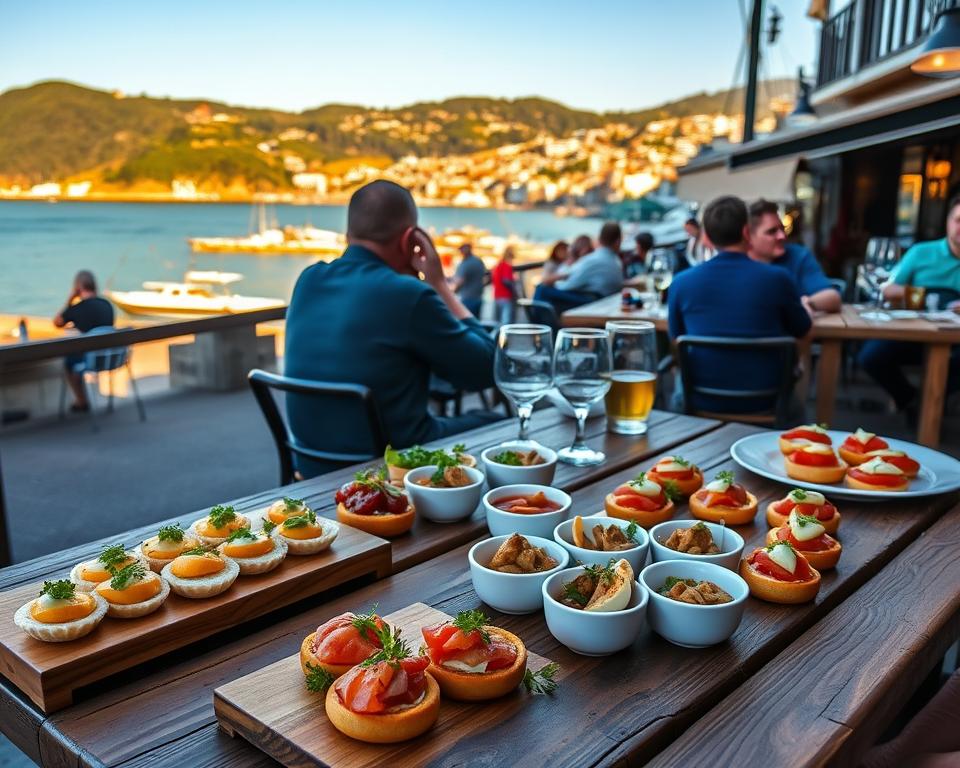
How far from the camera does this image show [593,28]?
121 ft

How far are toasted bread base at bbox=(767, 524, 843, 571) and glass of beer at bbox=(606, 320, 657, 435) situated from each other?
0.67 m

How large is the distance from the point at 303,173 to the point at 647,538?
3687cm

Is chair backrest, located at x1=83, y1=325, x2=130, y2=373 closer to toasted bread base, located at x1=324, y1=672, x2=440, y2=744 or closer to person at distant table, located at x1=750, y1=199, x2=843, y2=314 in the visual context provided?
person at distant table, located at x1=750, y1=199, x2=843, y2=314

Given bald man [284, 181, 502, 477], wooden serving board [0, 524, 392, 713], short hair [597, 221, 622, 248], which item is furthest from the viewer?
short hair [597, 221, 622, 248]

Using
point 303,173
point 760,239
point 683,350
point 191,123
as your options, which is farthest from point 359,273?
point 191,123

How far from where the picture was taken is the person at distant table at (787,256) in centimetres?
416

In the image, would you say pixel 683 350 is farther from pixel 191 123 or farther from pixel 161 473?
pixel 191 123

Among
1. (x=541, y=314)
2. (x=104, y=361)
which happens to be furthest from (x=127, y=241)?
(x=541, y=314)

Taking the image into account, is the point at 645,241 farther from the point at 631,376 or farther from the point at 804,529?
the point at 804,529

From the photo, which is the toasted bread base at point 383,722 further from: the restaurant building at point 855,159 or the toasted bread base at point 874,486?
the restaurant building at point 855,159

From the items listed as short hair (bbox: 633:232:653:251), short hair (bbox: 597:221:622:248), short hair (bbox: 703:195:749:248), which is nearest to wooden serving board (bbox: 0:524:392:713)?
short hair (bbox: 703:195:749:248)

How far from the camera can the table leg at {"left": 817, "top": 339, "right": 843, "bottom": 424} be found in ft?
13.1

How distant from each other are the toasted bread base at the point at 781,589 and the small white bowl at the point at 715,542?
3 cm

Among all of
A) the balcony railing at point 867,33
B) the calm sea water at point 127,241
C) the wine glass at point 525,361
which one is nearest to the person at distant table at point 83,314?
the wine glass at point 525,361
